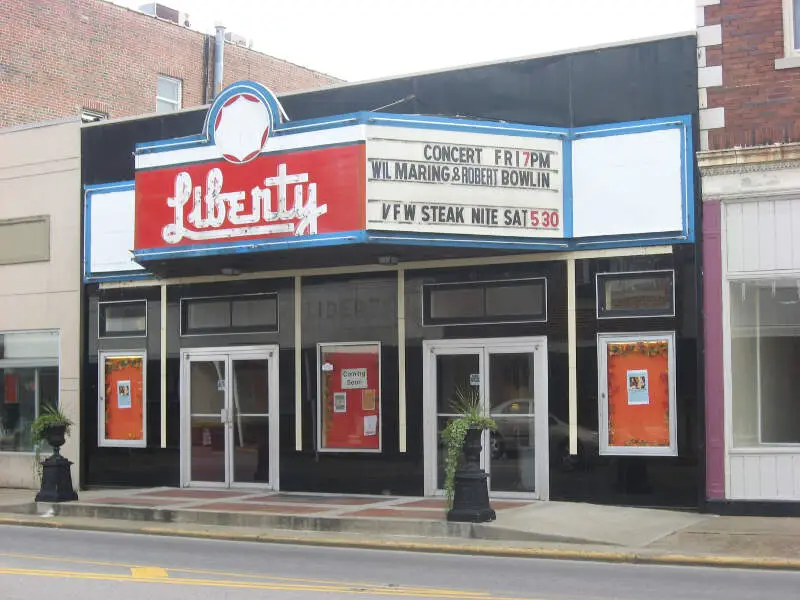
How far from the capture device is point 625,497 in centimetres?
1622

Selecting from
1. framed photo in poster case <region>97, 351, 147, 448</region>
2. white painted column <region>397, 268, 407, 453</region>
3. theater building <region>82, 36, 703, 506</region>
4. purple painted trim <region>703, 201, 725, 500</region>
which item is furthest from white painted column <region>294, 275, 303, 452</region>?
purple painted trim <region>703, 201, 725, 500</region>

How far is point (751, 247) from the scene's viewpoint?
15.6 metres

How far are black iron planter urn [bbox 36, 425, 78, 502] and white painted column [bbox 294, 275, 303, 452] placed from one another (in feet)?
12.0

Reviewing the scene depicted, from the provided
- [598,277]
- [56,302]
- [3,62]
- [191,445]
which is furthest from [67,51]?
[598,277]

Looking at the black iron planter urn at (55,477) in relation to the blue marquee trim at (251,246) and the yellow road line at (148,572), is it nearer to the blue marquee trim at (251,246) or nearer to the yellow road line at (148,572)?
the blue marquee trim at (251,246)

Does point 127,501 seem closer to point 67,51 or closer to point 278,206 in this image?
point 278,206

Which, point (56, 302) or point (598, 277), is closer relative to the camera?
point (598, 277)

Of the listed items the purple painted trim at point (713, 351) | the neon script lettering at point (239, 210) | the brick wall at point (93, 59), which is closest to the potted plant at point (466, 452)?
the purple painted trim at point (713, 351)

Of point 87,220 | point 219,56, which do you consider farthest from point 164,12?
point 87,220

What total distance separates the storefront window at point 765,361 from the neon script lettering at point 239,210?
5848 mm

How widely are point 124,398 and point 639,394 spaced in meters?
9.61

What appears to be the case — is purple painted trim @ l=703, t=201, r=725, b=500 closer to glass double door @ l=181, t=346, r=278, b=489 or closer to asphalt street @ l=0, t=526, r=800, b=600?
asphalt street @ l=0, t=526, r=800, b=600

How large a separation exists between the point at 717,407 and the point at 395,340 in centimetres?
510

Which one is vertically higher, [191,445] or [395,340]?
[395,340]
